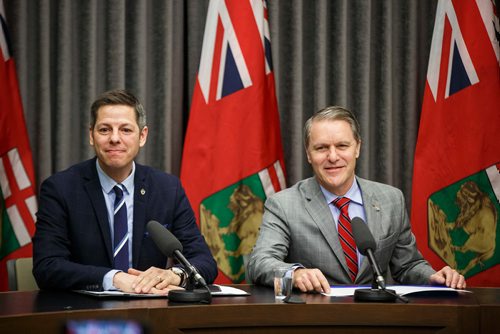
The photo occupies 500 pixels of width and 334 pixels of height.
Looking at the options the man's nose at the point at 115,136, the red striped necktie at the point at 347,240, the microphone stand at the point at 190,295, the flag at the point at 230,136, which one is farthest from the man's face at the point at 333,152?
the flag at the point at 230,136

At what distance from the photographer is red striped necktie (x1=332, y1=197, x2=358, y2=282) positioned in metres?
2.96

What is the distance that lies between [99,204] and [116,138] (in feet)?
0.94

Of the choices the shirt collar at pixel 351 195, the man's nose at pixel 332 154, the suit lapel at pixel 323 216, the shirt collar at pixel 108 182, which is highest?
the man's nose at pixel 332 154

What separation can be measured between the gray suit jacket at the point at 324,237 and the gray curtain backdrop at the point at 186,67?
1497 mm

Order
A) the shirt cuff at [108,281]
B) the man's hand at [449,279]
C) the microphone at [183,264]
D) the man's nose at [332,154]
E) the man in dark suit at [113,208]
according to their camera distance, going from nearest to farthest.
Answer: the microphone at [183,264] < the shirt cuff at [108,281] < the man's hand at [449,279] < the man in dark suit at [113,208] < the man's nose at [332,154]

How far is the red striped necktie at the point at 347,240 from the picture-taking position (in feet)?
9.71

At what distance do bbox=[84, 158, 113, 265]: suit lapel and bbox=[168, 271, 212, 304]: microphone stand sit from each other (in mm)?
736

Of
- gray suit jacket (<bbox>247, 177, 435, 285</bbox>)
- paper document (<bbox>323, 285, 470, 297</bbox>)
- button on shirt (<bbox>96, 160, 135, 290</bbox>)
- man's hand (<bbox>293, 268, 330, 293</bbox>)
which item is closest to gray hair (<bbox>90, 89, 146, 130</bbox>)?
button on shirt (<bbox>96, 160, 135, 290</bbox>)

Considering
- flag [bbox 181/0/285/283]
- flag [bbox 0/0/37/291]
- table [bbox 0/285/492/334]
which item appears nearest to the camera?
table [bbox 0/285/492/334]

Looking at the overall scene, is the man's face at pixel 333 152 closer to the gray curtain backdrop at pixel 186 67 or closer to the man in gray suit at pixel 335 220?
the man in gray suit at pixel 335 220

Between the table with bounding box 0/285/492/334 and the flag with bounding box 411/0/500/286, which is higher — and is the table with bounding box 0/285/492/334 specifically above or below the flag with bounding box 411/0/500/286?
below

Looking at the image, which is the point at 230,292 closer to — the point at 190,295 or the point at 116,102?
the point at 190,295

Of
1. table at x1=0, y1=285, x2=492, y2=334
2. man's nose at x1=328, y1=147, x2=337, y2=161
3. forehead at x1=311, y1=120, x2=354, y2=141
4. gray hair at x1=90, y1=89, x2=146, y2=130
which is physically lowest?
table at x1=0, y1=285, x2=492, y2=334

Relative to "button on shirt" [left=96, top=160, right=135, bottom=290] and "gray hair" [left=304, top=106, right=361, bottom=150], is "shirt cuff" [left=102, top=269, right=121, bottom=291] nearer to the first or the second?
"button on shirt" [left=96, top=160, right=135, bottom=290]
